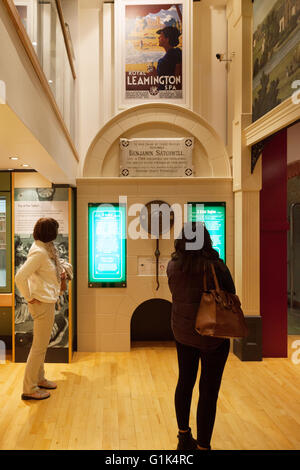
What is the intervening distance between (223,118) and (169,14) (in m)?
1.62

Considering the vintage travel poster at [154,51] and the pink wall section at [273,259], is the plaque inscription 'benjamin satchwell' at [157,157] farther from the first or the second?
the pink wall section at [273,259]

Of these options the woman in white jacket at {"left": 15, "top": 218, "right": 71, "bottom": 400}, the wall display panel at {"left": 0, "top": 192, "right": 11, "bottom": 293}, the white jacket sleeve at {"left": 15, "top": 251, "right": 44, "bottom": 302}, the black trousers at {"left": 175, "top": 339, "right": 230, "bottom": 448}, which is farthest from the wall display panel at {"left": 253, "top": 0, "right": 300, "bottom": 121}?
the wall display panel at {"left": 0, "top": 192, "right": 11, "bottom": 293}

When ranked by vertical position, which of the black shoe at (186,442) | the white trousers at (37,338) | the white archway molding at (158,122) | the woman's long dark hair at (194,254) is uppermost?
the white archway molding at (158,122)

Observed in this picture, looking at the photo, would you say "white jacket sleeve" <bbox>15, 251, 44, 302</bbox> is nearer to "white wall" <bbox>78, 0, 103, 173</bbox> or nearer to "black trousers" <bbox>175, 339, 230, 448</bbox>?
"black trousers" <bbox>175, 339, 230, 448</bbox>

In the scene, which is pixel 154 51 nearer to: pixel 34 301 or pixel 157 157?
pixel 157 157

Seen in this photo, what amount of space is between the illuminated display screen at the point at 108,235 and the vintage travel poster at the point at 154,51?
1.61 meters

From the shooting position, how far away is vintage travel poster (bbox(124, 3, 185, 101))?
538cm

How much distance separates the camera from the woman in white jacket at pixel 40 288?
11.3 feet

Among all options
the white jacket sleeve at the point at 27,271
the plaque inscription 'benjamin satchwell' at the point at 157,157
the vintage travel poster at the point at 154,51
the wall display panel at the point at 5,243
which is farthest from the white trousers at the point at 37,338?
the vintage travel poster at the point at 154,51

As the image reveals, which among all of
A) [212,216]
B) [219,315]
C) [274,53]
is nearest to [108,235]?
[212,216]

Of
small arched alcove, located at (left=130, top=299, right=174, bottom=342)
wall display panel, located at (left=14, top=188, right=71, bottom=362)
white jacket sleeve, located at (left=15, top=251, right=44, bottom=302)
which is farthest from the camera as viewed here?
small arched alcove, located at (left=130, top=299, right=174, bottom=342)

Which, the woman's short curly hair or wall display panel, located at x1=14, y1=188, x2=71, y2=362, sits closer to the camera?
the woman's short curly hair

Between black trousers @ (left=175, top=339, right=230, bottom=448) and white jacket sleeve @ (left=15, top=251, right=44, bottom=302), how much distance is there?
161 cm

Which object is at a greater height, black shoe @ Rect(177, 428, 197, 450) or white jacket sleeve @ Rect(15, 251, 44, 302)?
white jacket sleeve @ Rect(15, 251, 44, 302)
